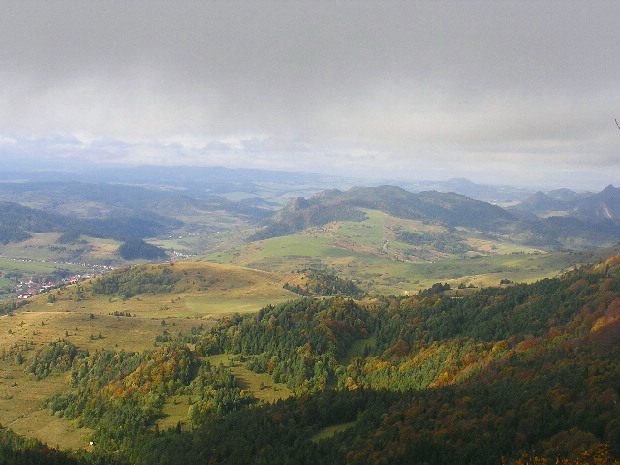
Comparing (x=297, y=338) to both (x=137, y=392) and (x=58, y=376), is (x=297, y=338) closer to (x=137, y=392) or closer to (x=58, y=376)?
(x=137, y=392)

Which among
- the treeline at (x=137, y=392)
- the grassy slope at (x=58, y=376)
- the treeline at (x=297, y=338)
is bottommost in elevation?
the grassy slope at (x=58, y=376)

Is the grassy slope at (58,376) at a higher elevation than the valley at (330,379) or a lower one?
lower

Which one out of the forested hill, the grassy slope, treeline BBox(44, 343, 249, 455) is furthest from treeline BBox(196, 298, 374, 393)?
treeline BBox(44, 343, 249, 455)

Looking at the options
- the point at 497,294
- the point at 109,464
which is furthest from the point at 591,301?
the point at 109,464

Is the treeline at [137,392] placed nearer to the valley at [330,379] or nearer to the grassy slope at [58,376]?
the valley at [330,379]

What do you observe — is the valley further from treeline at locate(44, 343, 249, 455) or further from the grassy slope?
the grassy slope

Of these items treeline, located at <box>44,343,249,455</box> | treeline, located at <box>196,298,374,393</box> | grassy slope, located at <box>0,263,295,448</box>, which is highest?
treeline, located at <box>196,298,374,393</box>

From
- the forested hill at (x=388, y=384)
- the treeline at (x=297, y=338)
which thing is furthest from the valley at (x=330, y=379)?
the treeline at (x=297, y=338)

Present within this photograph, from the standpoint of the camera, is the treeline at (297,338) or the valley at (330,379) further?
the treeline at (297,338)

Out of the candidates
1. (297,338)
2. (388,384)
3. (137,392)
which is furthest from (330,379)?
(137,392)

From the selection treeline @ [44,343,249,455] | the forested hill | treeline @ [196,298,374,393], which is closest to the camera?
the forested hill
